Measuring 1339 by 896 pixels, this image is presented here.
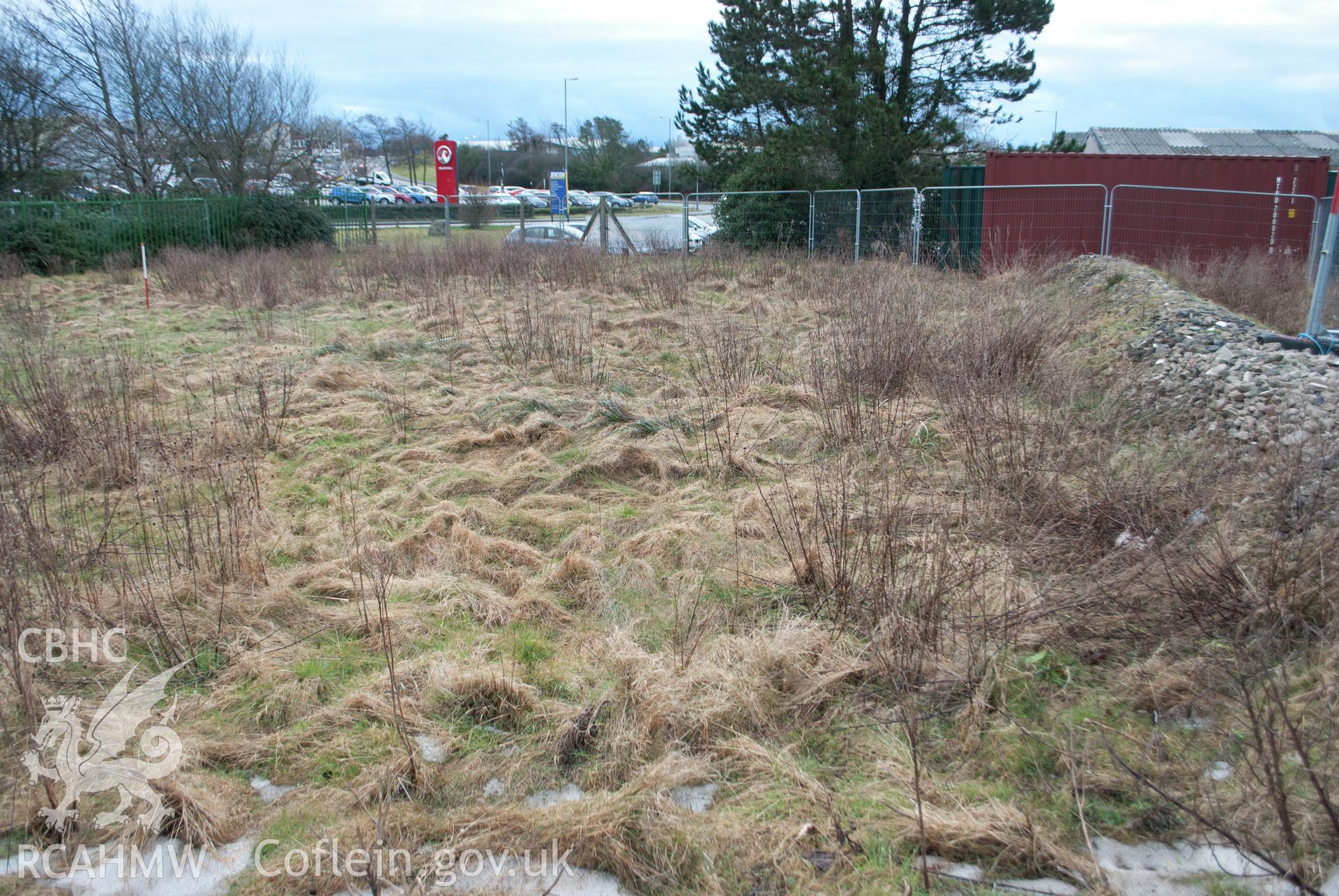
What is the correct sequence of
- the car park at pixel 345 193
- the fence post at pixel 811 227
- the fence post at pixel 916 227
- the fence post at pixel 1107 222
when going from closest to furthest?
the fence post at pixel 1107 222 → the fence post at pixel 916 227 → the fence post at pixel 811 227 → the car park at pixel 345 193

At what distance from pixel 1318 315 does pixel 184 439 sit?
29.2 feet

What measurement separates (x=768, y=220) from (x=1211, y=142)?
2856cm

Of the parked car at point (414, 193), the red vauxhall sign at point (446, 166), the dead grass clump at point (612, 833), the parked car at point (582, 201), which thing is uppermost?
the parked car at point (414, 193)

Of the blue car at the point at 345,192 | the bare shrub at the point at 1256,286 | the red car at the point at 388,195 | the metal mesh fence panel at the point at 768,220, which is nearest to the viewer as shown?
the bare shrub at the point at 1256,286

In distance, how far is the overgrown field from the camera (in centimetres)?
266

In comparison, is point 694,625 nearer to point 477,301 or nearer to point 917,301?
point 917,301

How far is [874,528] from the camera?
14.1ft

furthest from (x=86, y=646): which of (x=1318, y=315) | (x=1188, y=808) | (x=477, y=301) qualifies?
(x=477, y=301)

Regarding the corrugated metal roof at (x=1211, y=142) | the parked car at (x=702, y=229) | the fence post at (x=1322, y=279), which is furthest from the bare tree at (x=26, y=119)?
the corrugated metal roof at (x=1211, y=142)

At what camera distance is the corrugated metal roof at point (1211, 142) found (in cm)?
3450

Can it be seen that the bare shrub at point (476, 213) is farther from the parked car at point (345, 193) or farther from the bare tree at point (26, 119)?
the bare tree at point (26, 119)

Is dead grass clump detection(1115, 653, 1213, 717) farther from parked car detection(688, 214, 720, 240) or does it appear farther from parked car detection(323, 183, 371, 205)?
parked car detection(323, 183, 371, 205)

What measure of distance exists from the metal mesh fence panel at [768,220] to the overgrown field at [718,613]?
38.5ft

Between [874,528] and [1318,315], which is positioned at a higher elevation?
[1318,315]
